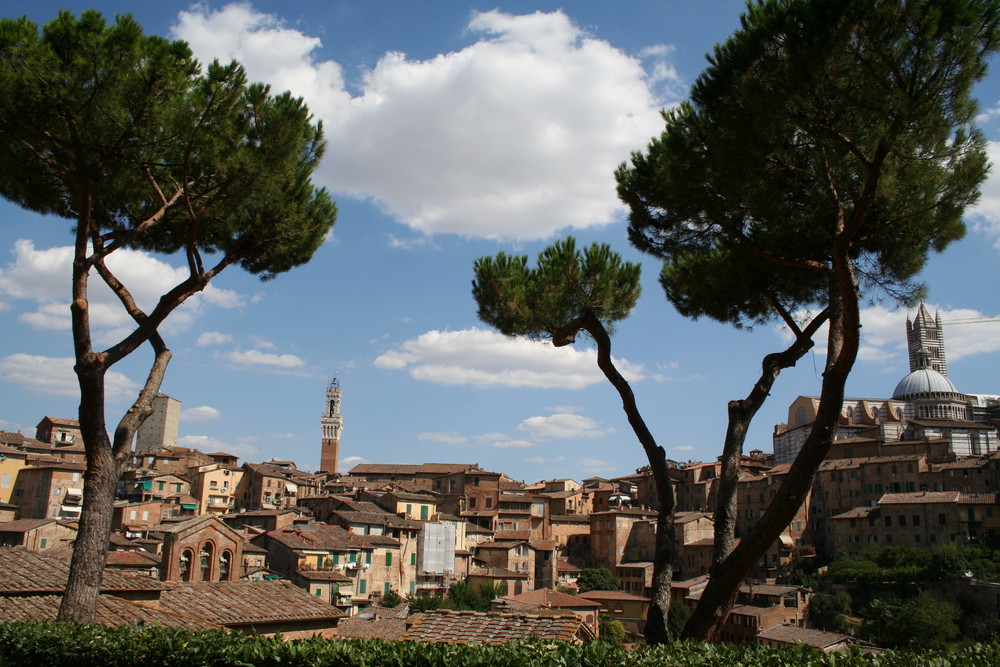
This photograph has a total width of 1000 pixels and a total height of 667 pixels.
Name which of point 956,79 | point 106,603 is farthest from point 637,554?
point 956,79

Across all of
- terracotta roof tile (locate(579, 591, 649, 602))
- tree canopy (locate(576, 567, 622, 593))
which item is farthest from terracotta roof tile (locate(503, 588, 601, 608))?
tree canopy (locate(576, 567, 622, 593))

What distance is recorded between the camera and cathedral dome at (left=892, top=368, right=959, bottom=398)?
3794 inches

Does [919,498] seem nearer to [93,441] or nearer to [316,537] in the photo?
[316,537]

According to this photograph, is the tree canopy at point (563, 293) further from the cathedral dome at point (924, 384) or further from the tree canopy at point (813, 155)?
the cathedral dome at point (924, 384)

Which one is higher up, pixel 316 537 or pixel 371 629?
pixel 316 537

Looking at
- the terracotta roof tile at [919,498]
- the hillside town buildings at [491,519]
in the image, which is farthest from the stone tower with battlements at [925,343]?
the terracotta roof tile at [919,498]

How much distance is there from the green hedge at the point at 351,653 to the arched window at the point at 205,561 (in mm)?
20596

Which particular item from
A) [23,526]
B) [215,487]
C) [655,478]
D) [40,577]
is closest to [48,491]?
[23,526]

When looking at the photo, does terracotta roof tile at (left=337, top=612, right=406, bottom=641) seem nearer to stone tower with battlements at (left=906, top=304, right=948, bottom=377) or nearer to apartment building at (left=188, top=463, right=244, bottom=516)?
apartment building at (left=188, top=463, right=244, bottom=516)

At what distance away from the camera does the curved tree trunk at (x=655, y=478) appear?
30.3 feet

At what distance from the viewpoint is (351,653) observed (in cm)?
802

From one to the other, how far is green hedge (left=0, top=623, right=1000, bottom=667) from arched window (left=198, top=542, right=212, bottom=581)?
67.6ft

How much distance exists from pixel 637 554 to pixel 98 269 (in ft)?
198

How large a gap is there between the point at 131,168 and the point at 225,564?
22001mm
